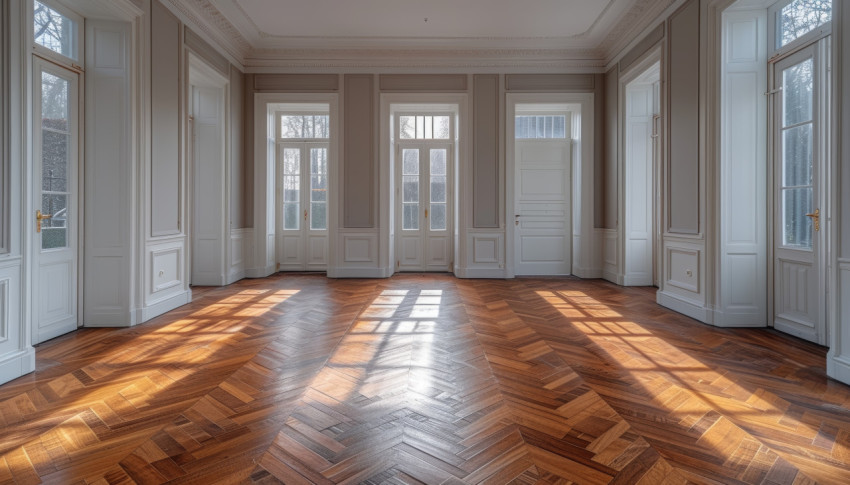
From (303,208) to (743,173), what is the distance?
633 cm

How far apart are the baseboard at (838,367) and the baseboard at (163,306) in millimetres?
5437

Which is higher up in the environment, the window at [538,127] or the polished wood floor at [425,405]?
the window at [538,127]

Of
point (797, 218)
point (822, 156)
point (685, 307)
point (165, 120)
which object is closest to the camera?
point (822, 156)

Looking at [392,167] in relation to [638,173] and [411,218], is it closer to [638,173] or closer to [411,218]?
[411,218]

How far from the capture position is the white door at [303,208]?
26.0ft

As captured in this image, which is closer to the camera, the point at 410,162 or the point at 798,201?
the point at 798,201

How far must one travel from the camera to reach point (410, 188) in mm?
7914

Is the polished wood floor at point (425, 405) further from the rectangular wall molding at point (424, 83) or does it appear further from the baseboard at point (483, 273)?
the rectangular wall molding at point (424, 83)

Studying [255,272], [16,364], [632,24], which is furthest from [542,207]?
[16,364]

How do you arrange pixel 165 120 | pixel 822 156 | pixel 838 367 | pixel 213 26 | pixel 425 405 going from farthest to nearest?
pixel 213 26 → pixel 165 120 → pixel 822 156 → pixel 838 367 → pixel 425 405

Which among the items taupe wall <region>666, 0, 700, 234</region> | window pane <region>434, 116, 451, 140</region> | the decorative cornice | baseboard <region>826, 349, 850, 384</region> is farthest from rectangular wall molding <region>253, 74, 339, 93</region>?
baseboard <region>826, 349, 850, 384</region>

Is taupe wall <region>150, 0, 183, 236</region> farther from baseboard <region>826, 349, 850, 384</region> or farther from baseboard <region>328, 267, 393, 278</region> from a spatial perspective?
baseboard <region>826, 349, 850, 384</region>

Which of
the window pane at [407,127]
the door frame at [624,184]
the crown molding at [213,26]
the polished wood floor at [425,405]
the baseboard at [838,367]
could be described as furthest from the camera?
the window pane at [407,127]

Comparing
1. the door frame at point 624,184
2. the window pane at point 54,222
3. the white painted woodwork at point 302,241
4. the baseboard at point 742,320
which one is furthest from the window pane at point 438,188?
the window pane at point 54,222
